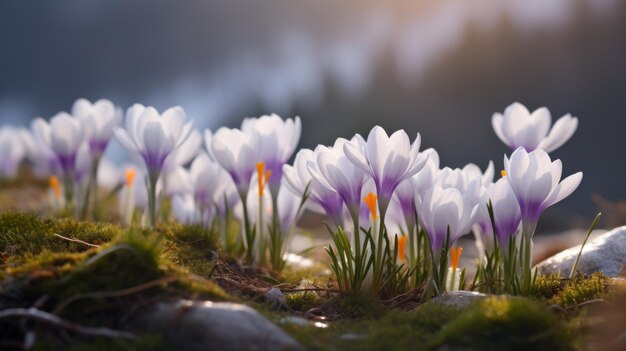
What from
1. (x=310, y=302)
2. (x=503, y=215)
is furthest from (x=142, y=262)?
(x=503, y=215)

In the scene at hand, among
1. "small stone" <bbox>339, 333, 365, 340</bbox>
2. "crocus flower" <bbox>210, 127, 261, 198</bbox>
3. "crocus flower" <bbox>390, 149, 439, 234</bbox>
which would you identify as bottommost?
"small stone" <bbox>339, 333, 365, 340</bbox>

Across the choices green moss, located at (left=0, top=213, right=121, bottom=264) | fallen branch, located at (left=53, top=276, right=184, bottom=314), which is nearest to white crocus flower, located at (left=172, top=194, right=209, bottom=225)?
green moss, located at (left=0, top=213, right=121, bottom=264)

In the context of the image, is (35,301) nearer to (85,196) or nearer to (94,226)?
(94,226)

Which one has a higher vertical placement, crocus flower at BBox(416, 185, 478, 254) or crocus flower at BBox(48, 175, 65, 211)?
crocus flower at BBox(48, 175, 65, 211)

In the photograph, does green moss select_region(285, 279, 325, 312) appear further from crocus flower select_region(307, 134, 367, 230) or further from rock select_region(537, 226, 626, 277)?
rock select_region(537, 226, 626, 277)

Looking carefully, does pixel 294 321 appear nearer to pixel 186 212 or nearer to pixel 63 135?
pixel 186 212

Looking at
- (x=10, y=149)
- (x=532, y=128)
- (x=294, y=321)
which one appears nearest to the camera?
(x=294, y=321)

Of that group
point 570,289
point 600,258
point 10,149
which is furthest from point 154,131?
point 10,149
